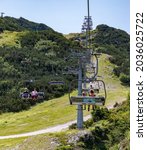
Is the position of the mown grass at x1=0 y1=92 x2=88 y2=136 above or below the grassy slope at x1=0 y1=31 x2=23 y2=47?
below

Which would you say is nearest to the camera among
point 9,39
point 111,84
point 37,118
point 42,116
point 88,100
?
point 88,100

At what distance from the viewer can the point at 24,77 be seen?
109m

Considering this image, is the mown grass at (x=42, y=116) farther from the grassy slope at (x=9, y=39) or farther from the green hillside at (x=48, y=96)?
the grassy slope at (x=9, y=39)

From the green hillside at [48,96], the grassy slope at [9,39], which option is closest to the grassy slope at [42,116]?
the green hillside at [48,96]

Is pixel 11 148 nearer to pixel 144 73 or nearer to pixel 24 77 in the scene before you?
pixel 144 73

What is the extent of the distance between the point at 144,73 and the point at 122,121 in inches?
1378

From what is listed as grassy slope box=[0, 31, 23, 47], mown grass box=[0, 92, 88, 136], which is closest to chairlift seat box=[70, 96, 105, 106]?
mown grass box=[0, 92, 88, 136]

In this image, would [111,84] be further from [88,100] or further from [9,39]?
[88,100]

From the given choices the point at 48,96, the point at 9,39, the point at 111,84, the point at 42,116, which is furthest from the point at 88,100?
the point at 9,39

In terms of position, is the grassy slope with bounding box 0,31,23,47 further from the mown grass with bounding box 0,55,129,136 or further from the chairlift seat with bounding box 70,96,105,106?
the chairlift seat with bounding box 70,96,105,106

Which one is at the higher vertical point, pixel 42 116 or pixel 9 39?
pixel 9 39

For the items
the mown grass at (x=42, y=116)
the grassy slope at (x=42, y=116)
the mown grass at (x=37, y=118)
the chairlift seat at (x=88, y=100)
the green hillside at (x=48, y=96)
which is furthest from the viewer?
the grassy slope at (x=42, y=116)

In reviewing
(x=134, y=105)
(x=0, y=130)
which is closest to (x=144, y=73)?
(x=134, y=105)

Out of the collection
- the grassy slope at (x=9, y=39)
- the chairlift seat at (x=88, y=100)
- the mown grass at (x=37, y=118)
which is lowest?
the mown grass at (x=37, y=118)
